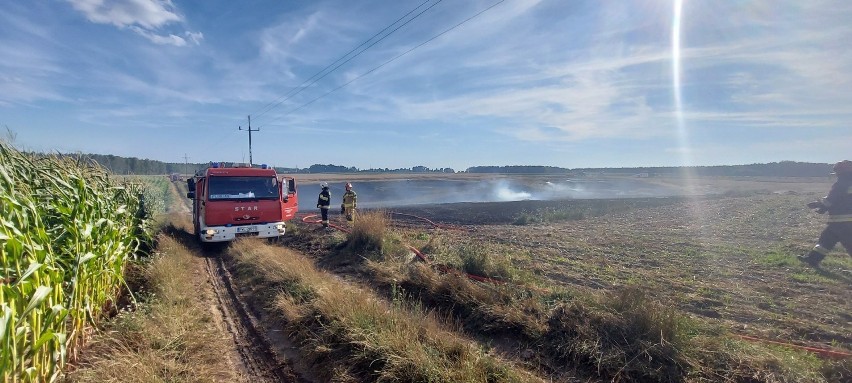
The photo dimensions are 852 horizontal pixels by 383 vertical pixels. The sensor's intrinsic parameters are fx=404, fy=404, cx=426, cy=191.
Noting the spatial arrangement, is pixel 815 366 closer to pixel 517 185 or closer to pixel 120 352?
pixel 120 352

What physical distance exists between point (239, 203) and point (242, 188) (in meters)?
0.58

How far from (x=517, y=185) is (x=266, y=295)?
61.4m

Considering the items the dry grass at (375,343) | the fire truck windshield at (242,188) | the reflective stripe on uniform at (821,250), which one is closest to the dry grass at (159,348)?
the dry grass at (375,343)

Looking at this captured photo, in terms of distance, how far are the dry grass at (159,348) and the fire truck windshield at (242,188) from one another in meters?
6.22

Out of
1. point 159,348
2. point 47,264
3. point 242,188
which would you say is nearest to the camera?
point 47,264

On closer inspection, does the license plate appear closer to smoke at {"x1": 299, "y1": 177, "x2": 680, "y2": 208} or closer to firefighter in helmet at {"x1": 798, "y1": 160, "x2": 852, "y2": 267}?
firefighter in helmet at {"x1": 798, "y1": 160, "x2": 852, "y2": 267}

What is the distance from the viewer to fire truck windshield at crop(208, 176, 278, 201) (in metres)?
11.9

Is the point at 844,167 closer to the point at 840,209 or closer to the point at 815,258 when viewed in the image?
the point at 840,209

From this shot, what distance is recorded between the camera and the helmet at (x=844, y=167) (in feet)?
26.1

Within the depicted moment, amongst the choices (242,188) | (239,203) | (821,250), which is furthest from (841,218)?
(242,188)

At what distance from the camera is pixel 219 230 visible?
11602mm

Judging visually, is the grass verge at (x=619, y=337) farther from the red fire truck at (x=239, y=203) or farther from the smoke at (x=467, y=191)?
the smoke at (x=467, y=191)

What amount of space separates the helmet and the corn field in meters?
12.1

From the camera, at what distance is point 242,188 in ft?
40.5
